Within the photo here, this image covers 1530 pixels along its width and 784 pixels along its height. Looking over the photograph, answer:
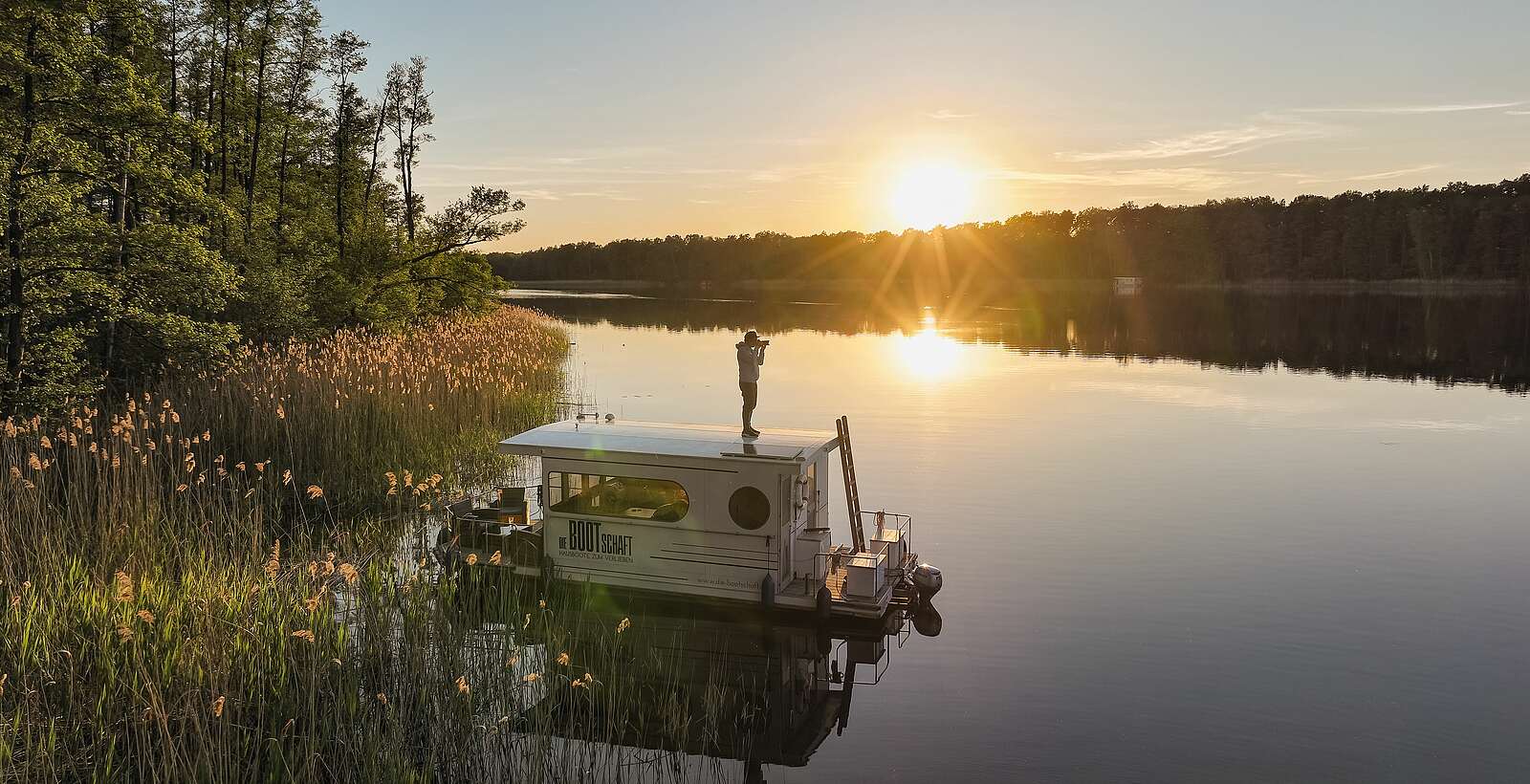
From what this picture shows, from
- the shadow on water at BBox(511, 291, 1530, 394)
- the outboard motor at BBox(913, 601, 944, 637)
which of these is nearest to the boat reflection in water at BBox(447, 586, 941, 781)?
the outboard motor at BBox(913, 601, 944, 637)

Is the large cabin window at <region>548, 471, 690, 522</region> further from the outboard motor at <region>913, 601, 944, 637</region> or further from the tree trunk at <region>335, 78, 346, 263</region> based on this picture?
the tree trunk at <region>335, 78, 346, 263</region>

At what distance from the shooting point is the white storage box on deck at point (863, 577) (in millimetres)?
16078

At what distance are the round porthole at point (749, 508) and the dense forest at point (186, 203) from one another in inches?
493

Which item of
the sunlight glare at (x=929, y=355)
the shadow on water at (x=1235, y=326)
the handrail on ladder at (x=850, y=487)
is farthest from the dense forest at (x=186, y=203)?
the shadow on water at (x=1235, y=326)

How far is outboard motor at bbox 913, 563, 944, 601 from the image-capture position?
696 inches

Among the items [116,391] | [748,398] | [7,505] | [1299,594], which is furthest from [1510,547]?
[116,391]

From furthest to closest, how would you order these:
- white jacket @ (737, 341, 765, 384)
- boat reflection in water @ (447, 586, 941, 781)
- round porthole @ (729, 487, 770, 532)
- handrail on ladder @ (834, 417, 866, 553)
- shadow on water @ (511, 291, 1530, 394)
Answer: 1. shadow on water @ (511, 291, 1530, 394)
2. handrail on ladder @ (834, 417, 866, 553)
3. white jacket @ (737, 341, 765, 384)
4. round porthole @ (729, 487, 770, 532)
5. boat reflection in water @ (447, 586, 941, 781)

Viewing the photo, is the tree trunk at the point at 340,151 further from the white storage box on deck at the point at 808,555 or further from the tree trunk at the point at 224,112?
the white storage box on deck at the point at 808,555

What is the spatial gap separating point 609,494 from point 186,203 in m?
13.7

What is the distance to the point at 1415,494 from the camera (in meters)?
26.7

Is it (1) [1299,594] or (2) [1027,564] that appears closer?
(1) [1299,594]

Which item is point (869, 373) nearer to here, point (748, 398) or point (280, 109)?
point (280, 109)

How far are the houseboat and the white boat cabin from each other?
0.02 metres

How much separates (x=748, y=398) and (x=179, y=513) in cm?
984
